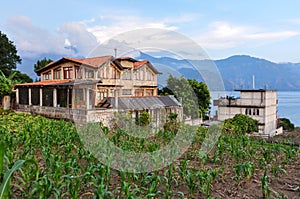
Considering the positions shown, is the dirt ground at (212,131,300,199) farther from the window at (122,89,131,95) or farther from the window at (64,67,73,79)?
the window at (64,67,73,79)

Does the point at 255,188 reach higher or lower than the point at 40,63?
lower

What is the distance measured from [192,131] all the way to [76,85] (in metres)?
8.30

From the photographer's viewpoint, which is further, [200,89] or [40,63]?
[40,63]

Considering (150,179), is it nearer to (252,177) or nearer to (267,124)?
(252,177)

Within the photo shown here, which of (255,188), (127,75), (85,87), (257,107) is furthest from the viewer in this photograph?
(257,107)

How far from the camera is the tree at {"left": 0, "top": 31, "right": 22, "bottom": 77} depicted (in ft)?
85.7

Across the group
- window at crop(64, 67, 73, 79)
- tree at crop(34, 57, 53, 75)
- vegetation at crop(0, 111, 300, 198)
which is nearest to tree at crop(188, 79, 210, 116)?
vegetation at crop(0, 111, 300, 198)

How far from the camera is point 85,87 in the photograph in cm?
1391

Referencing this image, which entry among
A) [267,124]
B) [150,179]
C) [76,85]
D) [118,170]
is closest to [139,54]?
[118,170]

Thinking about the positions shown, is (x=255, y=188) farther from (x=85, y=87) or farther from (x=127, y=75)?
(x=85, y=87)

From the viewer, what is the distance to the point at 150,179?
3.88 m

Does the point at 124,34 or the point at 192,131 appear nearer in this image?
the point at 124,34

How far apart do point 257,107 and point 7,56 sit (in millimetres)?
23294

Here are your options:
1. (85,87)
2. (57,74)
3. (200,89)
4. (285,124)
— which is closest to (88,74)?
(85,87)
